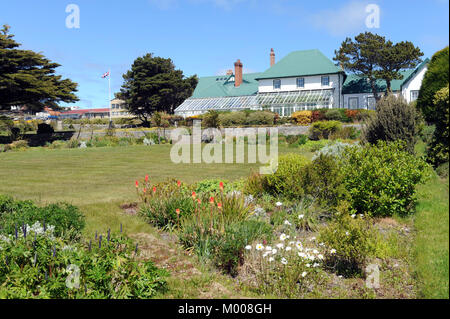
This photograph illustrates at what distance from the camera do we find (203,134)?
88.8 ft

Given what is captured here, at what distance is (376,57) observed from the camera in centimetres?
4216

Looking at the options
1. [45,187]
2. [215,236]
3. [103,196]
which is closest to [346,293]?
[215,236]

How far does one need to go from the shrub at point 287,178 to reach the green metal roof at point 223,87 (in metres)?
43.2

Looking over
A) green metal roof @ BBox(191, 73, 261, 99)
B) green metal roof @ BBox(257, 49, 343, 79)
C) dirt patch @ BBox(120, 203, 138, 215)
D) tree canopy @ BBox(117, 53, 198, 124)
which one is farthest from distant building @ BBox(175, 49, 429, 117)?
dirt patch @ BBox(120, 203, 138, 215)

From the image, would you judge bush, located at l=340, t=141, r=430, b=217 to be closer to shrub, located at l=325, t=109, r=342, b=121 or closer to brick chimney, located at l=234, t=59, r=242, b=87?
shrub, located at l=325, t=109, r=342, b=121

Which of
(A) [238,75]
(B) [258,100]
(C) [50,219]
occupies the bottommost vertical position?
(C) [50,219]

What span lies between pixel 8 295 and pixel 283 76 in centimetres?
4622

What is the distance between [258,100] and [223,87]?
9.39m

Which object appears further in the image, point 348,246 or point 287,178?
point 287,178

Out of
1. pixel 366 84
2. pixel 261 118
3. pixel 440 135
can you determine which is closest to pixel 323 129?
pixel 261 118

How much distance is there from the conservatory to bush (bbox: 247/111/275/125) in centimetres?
1225

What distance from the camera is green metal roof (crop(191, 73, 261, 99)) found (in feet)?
172

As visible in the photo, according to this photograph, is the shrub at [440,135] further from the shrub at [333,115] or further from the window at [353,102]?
the window at [353,102]

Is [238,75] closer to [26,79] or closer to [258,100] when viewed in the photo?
[258,100]
